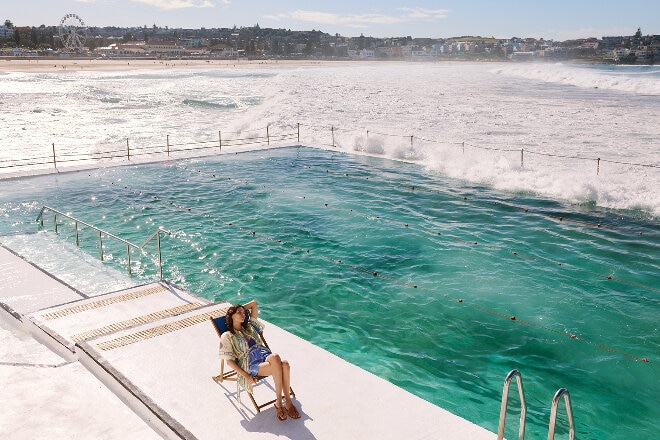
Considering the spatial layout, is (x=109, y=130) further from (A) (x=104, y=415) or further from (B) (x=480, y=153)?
(A) (x=104, y=415)

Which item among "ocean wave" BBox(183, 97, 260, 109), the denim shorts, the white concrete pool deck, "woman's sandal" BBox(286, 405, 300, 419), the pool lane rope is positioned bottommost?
the pool lane rope

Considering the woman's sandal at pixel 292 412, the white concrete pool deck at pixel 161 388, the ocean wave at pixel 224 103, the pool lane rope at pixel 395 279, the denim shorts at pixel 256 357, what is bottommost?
the pool lane rope at pixel 395 279

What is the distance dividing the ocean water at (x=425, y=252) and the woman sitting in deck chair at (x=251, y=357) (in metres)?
2.86

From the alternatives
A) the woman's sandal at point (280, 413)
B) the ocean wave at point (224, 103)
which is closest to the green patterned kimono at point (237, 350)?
the woman's sandal at point (280, 413)

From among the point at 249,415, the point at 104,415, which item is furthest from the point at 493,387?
the point at 104,415

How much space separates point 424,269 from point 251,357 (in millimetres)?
7579

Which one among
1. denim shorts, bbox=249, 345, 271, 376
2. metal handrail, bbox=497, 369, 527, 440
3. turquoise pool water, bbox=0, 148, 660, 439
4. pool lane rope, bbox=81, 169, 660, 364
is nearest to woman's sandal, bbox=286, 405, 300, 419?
denim shorts, bbox=249, 345, 271, 376

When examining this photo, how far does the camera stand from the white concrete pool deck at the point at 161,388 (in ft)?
20.5

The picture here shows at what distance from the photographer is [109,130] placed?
41875 millimetres

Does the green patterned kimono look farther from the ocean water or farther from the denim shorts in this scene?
the ocean water

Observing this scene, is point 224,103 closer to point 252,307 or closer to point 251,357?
point 252,307

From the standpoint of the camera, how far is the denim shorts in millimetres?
6496

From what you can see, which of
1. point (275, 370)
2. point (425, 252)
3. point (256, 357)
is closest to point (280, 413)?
point (275, 370)

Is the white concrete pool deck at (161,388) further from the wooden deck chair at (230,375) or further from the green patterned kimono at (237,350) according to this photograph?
the green patterned kimono at (237,350)
